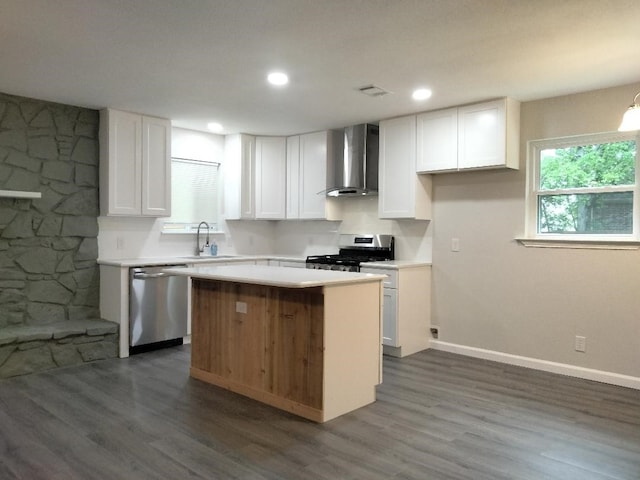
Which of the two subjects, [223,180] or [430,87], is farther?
[223,180]

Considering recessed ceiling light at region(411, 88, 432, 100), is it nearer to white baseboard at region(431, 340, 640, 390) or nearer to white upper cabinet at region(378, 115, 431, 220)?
white upper cabinet at region(378, 115, 431, 220)

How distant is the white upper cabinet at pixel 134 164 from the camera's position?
4961mm

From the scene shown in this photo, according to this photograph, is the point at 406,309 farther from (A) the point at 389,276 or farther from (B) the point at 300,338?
(B) the point at 300,338

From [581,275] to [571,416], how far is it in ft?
4.53

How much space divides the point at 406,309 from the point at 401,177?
1.38 meters

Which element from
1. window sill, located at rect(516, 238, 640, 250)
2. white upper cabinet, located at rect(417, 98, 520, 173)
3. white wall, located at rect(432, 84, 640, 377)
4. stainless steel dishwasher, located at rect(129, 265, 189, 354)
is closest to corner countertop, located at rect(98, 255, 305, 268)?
stainless steel dishwasher, located at rect(129, 265, 189, 354)

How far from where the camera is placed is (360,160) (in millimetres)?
5637

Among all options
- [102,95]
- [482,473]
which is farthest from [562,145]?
[102,95]

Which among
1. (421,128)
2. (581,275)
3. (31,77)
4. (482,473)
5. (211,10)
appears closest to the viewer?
(482,473)

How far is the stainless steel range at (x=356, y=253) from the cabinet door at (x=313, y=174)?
49 cm

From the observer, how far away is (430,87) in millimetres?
4102

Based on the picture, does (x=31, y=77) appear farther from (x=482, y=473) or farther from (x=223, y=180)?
(x=482, y=473)

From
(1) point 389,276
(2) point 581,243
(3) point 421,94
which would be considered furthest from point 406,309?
(3) point 421,94

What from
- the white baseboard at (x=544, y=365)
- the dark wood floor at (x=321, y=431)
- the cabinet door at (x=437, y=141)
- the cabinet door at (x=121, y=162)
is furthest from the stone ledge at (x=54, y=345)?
the cabinet door at (x=437, y=141)
